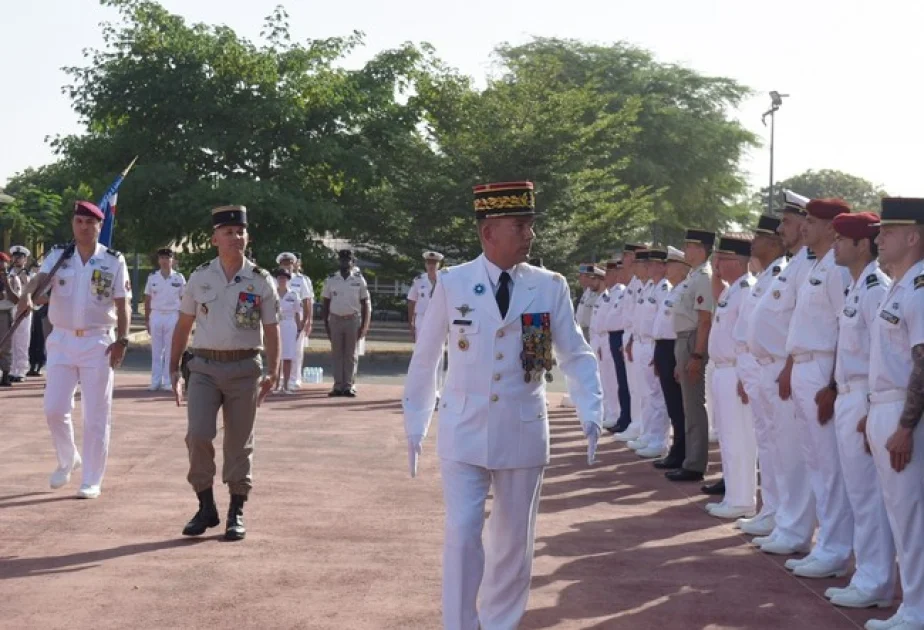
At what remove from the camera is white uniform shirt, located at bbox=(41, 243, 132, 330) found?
Result: 444 inches

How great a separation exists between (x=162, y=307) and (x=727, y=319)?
1335 centimetres

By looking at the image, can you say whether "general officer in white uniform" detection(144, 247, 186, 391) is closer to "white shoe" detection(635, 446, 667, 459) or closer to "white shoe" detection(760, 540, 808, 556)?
"white shoe" detection(635, 446, 667, 459)

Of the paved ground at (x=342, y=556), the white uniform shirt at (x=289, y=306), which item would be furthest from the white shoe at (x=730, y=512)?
the white uniform shirt at (x=289, y=306)

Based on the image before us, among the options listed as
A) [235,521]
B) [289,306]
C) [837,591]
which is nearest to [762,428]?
[837,591]

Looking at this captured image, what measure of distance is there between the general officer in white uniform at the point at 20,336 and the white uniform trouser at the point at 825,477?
17524 millimetres

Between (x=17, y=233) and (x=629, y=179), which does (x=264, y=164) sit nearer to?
(x=17, y=233)

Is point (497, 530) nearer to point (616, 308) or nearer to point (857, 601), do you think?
point (857, 601)

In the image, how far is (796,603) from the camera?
26.6 ft

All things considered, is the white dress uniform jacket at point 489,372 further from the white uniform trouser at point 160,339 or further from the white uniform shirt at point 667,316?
the white uniform trouser at point 160,339

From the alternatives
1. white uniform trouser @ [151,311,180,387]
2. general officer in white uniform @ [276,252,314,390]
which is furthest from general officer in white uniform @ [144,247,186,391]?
general officer in white uniform @ [276,252,314,390]

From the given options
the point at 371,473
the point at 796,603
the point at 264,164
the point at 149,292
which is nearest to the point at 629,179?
the point at 264,164

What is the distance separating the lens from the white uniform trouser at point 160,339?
2270cm

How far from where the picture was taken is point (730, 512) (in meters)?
11.2

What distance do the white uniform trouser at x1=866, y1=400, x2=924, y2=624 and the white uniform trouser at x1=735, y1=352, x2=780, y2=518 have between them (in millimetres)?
2560
